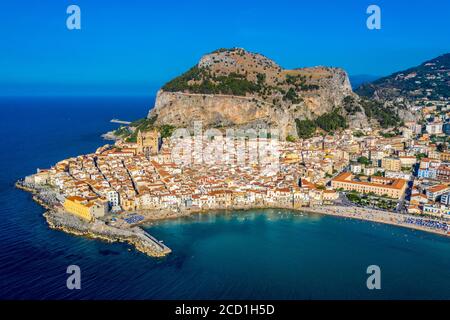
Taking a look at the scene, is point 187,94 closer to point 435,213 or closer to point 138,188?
point 138,188

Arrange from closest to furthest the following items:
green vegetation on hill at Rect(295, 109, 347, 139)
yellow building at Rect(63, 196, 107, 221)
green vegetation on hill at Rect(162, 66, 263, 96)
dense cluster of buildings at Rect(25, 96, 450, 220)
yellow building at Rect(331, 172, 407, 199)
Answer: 1. yellow building at Rect(63, 196, 107, 221)
2. dense cluster of buildings at Rect(25, 96, 450, 220)
3. yellow building at Rect(331, 172, 407, 199)
4. green vegetation on hill at Rect(295, 109, 347, 139)
5. green vegetation on hill at Rect(162, 66, 263, 96)

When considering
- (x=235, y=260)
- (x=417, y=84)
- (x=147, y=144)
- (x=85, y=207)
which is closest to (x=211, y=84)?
(x=147, y=144)

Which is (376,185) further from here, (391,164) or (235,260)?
(235,260)

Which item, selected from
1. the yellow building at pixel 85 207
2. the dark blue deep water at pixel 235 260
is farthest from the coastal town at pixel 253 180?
the dark blue deep water at pixel 235 260

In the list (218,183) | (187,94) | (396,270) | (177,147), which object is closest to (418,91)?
(187,94)


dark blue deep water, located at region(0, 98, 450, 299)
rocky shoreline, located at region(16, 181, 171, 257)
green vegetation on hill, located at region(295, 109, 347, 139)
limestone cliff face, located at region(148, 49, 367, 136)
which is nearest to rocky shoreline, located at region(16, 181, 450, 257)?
rocky shoreline, located at region(16, 181, 171, 257)

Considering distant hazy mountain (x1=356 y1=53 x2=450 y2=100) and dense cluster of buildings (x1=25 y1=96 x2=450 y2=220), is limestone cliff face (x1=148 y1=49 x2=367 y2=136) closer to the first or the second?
dense cluster of buildings (x1=25 y1=96 x2=450 y2=220)

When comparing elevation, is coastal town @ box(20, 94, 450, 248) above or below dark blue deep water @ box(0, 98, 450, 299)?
above
